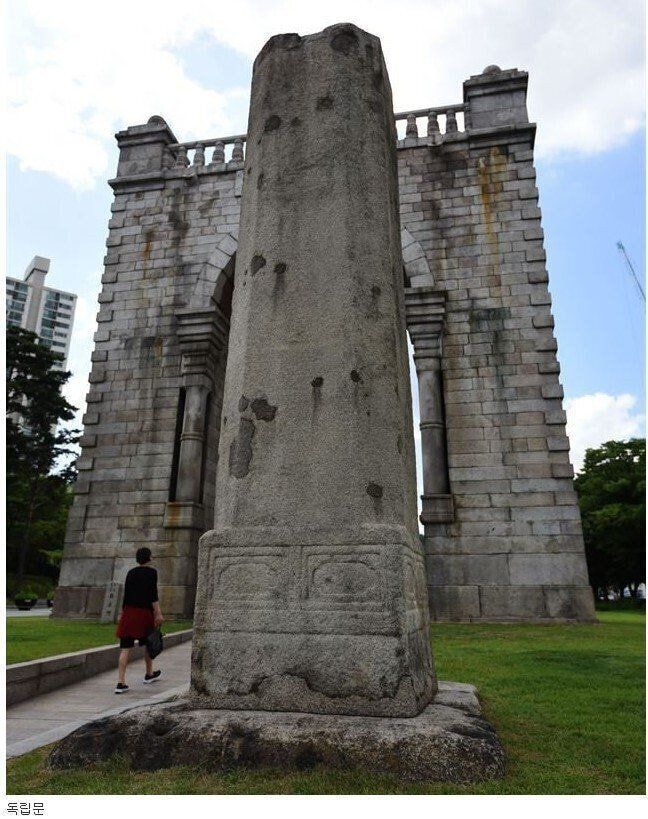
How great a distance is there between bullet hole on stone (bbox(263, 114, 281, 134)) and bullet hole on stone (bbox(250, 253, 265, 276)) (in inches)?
42.1

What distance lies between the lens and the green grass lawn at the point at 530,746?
2.59 meters

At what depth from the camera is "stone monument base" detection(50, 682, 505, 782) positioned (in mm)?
2701

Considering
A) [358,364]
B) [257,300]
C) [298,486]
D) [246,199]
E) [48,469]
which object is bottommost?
[298,486]

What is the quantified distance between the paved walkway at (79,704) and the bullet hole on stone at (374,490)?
1783 mm

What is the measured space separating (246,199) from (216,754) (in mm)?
3725

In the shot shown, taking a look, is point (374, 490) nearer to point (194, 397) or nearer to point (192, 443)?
point (192, 443)

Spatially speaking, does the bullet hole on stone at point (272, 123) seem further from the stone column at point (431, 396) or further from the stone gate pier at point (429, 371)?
the stone column at point (431, 396)

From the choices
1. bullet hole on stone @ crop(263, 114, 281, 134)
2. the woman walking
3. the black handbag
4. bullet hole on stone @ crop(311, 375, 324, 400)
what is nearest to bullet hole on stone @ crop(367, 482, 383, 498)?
bullet hole on stone @ crop(311, 375, 324, 400)

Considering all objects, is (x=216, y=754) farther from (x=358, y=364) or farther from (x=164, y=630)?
(x=164, y=630)

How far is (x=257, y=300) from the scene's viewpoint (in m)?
4.16

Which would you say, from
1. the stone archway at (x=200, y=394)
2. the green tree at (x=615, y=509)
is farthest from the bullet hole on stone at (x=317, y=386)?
the green tree at (x=615, y=509)

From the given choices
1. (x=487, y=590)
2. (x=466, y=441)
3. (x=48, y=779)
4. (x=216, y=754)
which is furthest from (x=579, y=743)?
(x=466, y=441)

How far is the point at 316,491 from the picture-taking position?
3561 mm

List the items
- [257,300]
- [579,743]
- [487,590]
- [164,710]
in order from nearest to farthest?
[164,710], [579,743], [257,300], [487,590]
